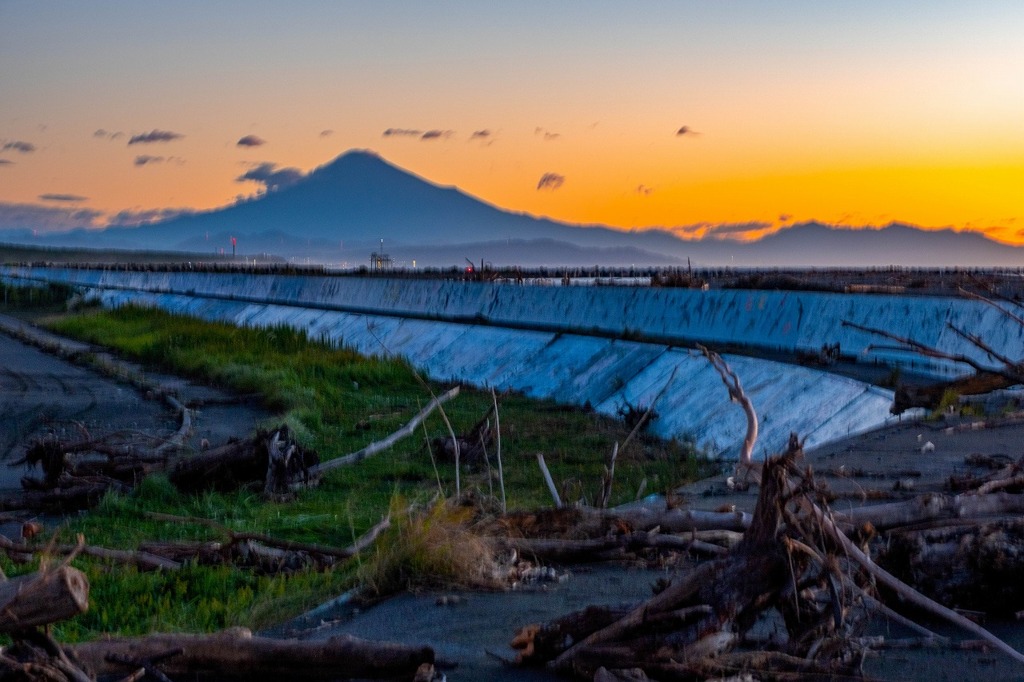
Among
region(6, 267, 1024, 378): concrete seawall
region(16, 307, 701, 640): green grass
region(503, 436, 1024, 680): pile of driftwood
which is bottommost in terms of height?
region(16, 307, 701, 640): green grass

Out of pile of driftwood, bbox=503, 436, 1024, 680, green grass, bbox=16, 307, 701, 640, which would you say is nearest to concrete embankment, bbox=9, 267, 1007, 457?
green grass, bbox=16, 307, 701, 640

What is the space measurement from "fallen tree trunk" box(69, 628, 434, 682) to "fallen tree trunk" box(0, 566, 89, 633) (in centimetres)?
70

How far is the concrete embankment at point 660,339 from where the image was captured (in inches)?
430

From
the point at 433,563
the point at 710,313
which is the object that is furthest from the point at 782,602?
the point at 710,313

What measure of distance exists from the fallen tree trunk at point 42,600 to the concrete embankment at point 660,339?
373 centimetres

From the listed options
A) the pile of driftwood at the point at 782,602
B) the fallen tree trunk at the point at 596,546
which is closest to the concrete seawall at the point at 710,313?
the fallen tree trunk at the point at 596,546

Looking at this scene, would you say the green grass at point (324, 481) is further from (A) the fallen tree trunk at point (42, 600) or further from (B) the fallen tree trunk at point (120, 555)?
(A) the fallen tree trunk at point (42, 600)

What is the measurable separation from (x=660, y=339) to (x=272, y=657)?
13264mm

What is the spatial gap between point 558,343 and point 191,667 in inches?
552

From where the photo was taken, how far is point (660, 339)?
16.6 m

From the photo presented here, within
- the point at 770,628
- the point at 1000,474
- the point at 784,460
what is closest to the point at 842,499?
the point at 1000,474

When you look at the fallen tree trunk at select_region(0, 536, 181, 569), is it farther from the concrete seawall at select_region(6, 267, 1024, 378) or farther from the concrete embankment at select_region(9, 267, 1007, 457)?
the concrete seawall at select_region(6, 267, 1024, 378)

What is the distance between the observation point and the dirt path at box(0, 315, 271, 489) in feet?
42.0

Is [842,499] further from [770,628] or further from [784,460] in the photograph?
[784,460]
